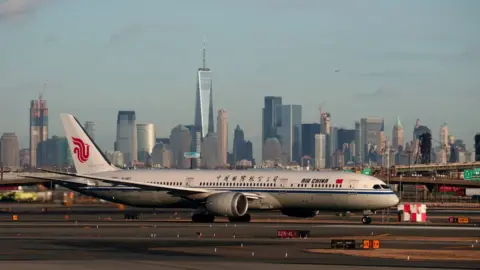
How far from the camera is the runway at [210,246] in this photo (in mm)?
46244

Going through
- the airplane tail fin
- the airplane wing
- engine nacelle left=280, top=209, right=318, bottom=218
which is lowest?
engine nacelle left=280, top=209, right=318, bottom=218

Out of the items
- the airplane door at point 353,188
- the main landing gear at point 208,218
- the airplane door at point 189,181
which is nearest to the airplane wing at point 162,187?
the airplane door at point 189,181

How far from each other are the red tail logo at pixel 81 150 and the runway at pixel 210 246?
680 inches

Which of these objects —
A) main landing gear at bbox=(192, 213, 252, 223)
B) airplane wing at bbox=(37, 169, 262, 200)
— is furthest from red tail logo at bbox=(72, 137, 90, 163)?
main landing gear at bbox=(192, 213, 252, 223)

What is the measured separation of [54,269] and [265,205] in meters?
46.7

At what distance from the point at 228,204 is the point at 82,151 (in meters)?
20.4

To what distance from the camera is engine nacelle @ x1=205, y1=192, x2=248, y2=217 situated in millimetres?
85750

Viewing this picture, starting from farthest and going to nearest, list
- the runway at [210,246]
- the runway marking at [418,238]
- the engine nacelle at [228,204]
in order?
the engine nacelle at [228,204] → the runway marking at [418,238] → the runway at [210,246]

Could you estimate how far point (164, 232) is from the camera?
7031 cm

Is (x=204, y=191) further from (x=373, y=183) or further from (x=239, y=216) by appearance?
(x=373, y=183)

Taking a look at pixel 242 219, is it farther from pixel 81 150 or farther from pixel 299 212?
pixel 81 150

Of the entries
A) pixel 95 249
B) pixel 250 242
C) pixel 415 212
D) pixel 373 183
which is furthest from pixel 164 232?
pixel 415 212

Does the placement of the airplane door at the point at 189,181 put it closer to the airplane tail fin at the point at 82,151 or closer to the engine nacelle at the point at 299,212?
the engine nacelle at the point at 299,212

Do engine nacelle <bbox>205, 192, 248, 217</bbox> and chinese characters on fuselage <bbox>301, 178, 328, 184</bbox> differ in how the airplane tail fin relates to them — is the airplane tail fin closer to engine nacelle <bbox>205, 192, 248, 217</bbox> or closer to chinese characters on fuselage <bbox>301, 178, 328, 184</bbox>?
engine nacelle <bbox>205, 192, 248, 217</bbox>
